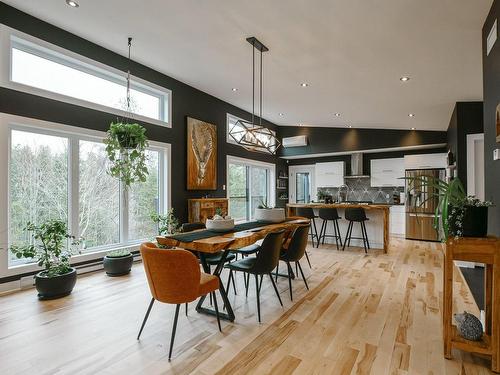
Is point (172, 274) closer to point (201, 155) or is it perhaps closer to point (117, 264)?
point (117, 264)

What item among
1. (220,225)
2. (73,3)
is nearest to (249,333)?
(220,225)

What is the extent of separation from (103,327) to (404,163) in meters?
7.50

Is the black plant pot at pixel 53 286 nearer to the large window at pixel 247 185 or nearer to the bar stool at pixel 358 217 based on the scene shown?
the large window at pixel 247 185

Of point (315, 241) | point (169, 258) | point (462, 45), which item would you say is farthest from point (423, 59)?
point (315, 241)

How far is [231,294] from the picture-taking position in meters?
3.40

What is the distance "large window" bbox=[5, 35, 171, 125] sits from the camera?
3508mm

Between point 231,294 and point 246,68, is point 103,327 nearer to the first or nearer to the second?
point 231,294

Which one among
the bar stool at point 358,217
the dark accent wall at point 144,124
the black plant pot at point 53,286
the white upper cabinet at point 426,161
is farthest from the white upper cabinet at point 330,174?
the black plant pot at point 53,286

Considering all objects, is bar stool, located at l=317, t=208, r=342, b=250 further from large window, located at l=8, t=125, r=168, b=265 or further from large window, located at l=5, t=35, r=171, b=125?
large window, located at l=5, t=35, r=171, b=125

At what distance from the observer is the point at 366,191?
327 inches

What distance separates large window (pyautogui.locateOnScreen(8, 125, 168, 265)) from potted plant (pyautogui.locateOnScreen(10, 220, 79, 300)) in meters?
0.48

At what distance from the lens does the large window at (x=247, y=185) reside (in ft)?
23.2

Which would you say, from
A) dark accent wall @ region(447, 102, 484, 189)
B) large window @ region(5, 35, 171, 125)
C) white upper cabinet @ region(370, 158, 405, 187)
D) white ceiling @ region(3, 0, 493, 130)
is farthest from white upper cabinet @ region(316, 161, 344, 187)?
large window @ region(5, 35, 171, 125)

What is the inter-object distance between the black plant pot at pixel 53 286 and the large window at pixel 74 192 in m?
0.66
